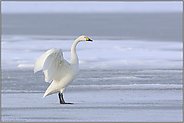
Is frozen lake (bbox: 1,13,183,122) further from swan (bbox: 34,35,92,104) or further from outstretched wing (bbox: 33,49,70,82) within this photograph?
outstretched wing (bbox: 33,49,70,82)

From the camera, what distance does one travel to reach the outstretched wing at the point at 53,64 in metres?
6.41

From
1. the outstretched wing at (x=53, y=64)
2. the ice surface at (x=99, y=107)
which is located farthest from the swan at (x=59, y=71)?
the ice surface at (x=99, y=107)

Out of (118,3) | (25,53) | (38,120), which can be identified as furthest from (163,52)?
(118,3)

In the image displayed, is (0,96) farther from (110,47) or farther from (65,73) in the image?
(110,47)

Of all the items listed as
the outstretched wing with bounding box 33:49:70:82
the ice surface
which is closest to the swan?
the outstretched wing with bounding box 33:49:70:82

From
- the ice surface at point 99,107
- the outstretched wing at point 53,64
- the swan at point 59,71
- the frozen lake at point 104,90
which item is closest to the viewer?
the ice surface at point 99,107

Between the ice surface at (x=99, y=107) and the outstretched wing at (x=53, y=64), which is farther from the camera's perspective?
the outstretched wing at (x=53, y=64)

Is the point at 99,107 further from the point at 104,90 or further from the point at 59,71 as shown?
the point at 104,90

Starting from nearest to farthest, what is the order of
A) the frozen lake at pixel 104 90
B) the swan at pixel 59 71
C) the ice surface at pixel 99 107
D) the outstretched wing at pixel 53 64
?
the ice surface at pixel 99 107, the frozen lake at pixel 104 90, the outstretched wing at pixel 53 64, the swan at pixel 59 71

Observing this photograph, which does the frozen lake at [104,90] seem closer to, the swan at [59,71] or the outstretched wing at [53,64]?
the swan at [59,71]

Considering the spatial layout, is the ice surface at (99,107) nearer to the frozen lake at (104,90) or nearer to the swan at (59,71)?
the frozen lake at (104,90)

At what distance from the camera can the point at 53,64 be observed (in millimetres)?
6699

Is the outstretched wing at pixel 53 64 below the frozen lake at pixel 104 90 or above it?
above

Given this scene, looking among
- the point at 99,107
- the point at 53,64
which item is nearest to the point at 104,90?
the point at 99,107
